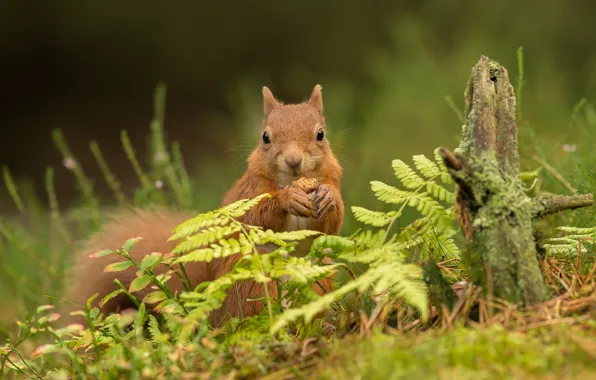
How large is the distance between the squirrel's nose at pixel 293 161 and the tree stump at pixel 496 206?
96 centimetres

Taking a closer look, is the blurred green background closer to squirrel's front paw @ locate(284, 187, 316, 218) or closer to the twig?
the twig

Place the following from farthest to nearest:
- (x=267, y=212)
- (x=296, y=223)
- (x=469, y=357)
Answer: (x=296, y=223)
(x=267, y=212)
(x=469, y=357)

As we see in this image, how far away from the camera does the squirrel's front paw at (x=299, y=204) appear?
254cm

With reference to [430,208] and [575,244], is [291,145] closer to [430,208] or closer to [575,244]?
[430,208]

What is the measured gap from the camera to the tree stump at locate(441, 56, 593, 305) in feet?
5.81

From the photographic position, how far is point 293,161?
2.79m

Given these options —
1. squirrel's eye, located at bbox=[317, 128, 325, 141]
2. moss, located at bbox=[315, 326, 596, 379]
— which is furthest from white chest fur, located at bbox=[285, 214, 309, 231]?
moss, located at bbox=[315, 326, 596, 379]

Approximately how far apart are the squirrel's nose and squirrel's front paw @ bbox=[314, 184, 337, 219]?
220mm

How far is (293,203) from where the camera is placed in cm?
255

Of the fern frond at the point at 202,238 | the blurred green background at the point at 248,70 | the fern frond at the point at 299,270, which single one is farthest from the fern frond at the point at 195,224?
the blurred green background at the point at 248,70

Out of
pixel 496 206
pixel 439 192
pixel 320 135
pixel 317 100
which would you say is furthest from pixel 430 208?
pixel 317 100

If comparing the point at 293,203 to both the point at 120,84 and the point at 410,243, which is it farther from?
the point at 120,84

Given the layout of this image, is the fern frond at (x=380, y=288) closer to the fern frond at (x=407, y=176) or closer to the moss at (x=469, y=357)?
the moss at (x=469, y=357)

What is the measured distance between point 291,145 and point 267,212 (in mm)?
331
